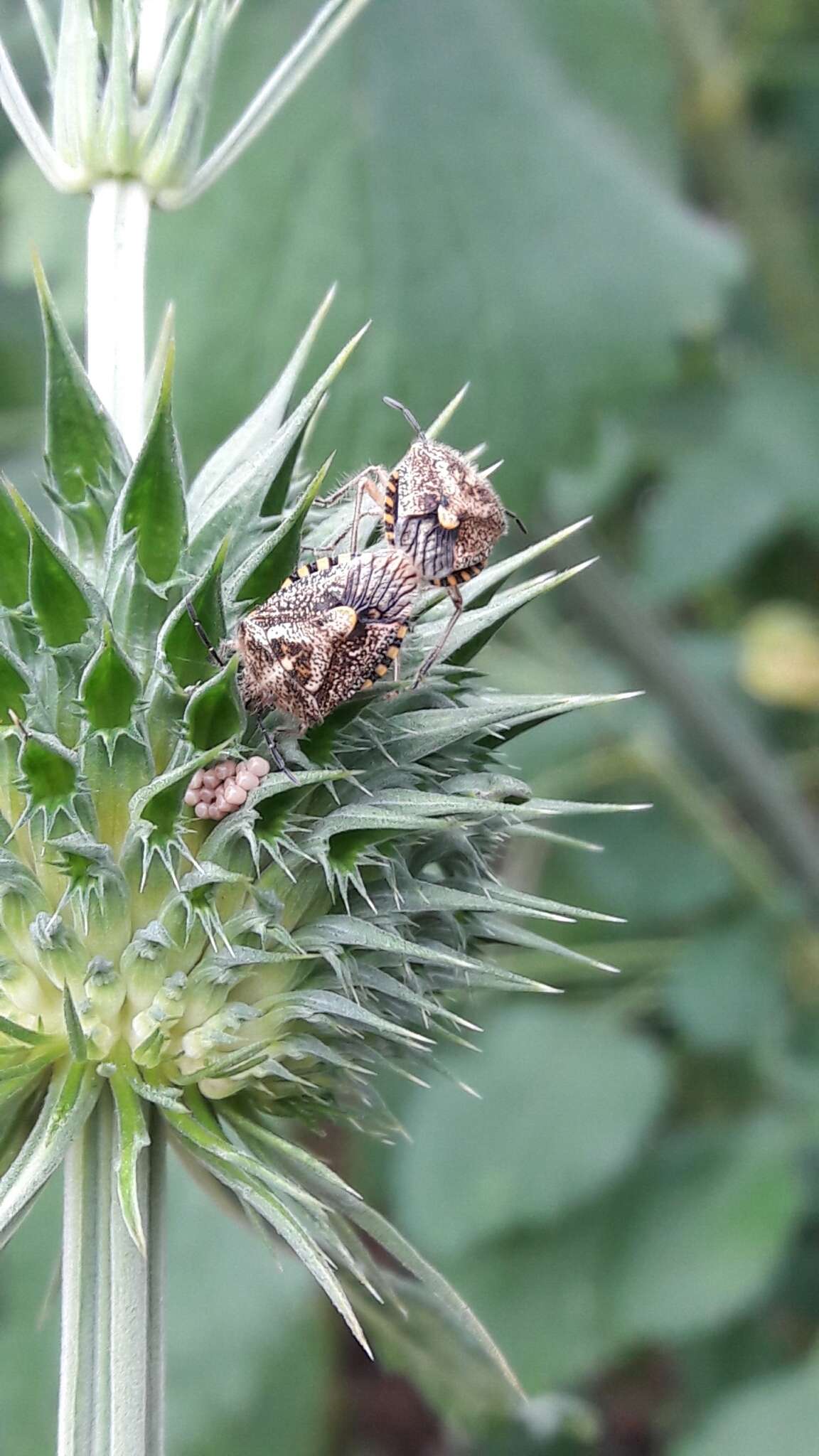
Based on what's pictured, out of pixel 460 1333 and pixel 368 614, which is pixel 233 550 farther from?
pixel 460 1333

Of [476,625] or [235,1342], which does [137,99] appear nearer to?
[476,625]

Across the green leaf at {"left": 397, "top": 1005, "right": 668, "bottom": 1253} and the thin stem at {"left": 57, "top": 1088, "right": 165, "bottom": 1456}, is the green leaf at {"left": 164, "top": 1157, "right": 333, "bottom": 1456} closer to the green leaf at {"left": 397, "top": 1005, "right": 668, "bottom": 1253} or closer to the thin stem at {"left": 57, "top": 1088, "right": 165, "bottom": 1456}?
the green leaf at {"left": 397, "top": 1005, "right": 668, "bottom": 1253}

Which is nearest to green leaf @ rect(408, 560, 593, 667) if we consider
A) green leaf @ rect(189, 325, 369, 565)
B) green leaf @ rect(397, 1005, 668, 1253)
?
green leaf @ rect(189, 325, 369, 565)

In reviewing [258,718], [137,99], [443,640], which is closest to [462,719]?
[443,640]

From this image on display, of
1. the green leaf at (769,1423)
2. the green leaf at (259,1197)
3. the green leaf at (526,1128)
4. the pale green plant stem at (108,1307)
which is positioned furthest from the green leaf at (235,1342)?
the green leaf at (259,1197)

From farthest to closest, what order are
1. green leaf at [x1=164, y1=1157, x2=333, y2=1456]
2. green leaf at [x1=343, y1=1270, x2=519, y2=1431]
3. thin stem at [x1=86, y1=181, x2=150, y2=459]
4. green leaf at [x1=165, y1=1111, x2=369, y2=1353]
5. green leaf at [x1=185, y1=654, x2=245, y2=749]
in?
green leaf at [x1=164, y1=1157, x2=333, y2=1456], green leaf at [x1=343, y1=1270, x2=519, y2=1431], thin stem at [x1=86, y1=181, x2=150, y2=459], green leaf at [x1=185, y1=654, x2=245, y2=749], green leaf at [x1=165, y1=1111, x2=369, y2=1353]

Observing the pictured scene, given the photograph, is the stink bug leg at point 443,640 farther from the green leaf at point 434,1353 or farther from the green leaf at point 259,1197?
the green leaf at point 434,1353

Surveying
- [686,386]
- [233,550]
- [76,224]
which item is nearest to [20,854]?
[233,550]
